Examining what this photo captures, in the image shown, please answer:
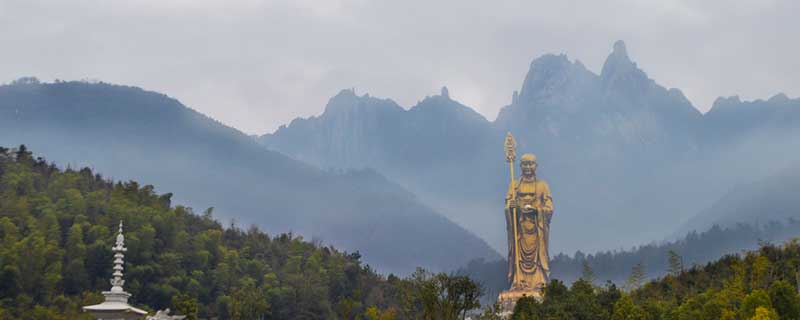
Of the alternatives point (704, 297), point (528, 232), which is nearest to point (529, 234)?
point (528, 232)

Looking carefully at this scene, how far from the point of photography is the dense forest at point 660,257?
58125 millimetres

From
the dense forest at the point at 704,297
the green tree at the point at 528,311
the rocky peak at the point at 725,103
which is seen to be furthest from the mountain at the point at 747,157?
the green tree at the point at 528,311

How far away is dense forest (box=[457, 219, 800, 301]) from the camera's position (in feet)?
191

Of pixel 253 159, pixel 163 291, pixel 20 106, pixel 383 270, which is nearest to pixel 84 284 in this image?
pixel 163 291

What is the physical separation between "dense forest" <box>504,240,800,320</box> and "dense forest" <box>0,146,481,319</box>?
6.05 meters

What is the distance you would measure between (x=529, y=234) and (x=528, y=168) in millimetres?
2470

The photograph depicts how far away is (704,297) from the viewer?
2286 cm

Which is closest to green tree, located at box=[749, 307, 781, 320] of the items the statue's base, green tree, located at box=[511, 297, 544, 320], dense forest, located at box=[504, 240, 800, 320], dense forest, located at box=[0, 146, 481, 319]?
dense forest, located at box=[504, 240, 800, 320]

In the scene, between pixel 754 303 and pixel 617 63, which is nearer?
pixel 754 303

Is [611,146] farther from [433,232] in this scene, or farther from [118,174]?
[118,174]

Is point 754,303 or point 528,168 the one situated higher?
point 528,168

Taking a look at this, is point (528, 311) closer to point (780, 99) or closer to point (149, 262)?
point (149, 262)

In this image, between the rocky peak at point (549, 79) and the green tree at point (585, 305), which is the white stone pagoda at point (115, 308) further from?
the rocky peak at point (549, 79)

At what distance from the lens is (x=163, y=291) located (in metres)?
36.7
